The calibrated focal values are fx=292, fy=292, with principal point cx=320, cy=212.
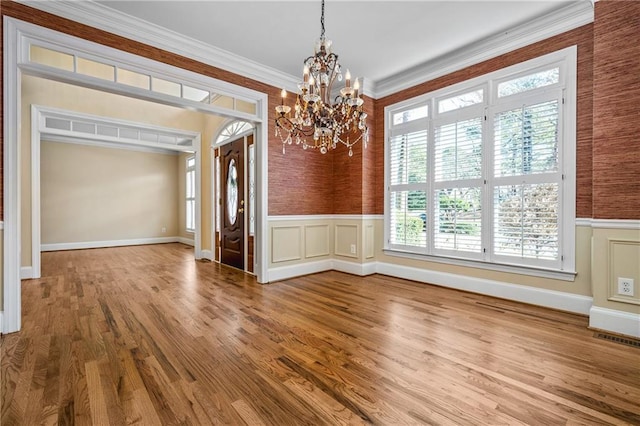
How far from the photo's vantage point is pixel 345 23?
312 centimetres

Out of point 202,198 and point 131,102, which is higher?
point 131,102

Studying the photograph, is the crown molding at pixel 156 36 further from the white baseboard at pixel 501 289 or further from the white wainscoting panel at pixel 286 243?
the white baseboard at pixel 501 289

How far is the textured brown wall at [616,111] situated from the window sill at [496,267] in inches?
28.3

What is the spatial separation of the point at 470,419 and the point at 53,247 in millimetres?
9169

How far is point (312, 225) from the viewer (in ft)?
16.0

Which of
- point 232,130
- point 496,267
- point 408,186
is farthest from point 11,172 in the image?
point 496,267

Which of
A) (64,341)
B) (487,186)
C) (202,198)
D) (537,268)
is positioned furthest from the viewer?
(202,198)

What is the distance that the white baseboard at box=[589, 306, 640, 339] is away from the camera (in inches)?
95.4

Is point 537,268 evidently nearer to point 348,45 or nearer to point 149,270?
point 348,45

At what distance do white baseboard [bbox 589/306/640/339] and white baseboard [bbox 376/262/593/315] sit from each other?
30 centimetres

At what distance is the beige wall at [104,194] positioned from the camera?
7105 mm

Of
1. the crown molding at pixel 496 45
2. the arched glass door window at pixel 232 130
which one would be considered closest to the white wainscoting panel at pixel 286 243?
the arched glass door window at pixel 232 130

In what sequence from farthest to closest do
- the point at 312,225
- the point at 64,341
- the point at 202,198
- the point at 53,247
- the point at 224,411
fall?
the point at 53,247
the point at 202,198
the point at 312,225
the point at 64,341
the point at 224,411

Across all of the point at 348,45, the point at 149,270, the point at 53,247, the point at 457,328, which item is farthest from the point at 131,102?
the point at 457,328
